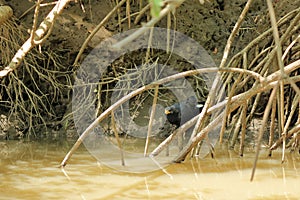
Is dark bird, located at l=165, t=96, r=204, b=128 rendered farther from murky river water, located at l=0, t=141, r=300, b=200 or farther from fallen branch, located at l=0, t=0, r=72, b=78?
fallen branch, located at l=0, t=0, r=72, b=78

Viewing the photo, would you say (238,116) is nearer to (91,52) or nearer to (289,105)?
(289,105)

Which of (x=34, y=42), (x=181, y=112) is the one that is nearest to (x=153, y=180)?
(x=34, y=42)

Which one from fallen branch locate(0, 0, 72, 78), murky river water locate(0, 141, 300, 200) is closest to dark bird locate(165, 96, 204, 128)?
murky river water locate(0, 141, 300, 200)

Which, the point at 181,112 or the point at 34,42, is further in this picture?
the point at 181,112

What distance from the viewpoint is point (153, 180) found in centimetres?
189

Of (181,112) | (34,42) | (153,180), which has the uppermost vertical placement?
(34,42)

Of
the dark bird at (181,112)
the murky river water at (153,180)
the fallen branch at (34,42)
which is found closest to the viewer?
the murky river water at (153,180)

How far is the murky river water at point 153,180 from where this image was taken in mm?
1659

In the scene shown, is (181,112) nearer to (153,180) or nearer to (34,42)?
(153,180)

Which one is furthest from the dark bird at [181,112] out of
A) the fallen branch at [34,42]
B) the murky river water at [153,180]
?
the fallen branch at [34,42]

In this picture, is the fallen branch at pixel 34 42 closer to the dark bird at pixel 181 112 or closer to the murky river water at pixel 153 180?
the murky river water at pixel 153 180

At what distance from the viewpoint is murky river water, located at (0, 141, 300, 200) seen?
1.66 m

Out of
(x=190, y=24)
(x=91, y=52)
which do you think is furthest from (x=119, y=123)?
(x=190, y=24)

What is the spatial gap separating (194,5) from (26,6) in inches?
41.9
